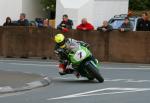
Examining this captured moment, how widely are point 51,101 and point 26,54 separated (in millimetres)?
16093

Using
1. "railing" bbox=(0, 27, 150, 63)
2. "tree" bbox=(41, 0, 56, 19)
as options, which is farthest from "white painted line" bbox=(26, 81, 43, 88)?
"tree" bbox=(41, 0, 56, 19)

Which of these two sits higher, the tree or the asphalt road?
the tree

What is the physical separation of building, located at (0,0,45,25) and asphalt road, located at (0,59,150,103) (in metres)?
35.7

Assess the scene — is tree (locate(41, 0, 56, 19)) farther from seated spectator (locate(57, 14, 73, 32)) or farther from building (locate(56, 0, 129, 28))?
seated spectator (locate(57, 14, 73, 32))

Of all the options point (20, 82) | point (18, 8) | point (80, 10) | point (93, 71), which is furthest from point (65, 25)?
point (18, 8)

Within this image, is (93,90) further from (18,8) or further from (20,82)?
(18,8)

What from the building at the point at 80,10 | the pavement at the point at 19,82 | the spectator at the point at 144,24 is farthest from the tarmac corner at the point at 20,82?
the building at the point at 80,10

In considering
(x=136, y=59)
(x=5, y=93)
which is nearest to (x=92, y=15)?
(x=136, y=59)

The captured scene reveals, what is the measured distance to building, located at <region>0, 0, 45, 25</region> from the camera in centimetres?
5847

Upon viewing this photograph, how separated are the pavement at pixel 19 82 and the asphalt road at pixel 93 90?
0.93 feet

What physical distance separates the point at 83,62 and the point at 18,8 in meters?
44.0

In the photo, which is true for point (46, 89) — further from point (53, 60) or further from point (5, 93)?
point (53, 60)

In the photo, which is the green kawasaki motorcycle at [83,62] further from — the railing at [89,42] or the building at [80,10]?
the building at [80,10]

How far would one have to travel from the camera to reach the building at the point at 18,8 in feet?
192
